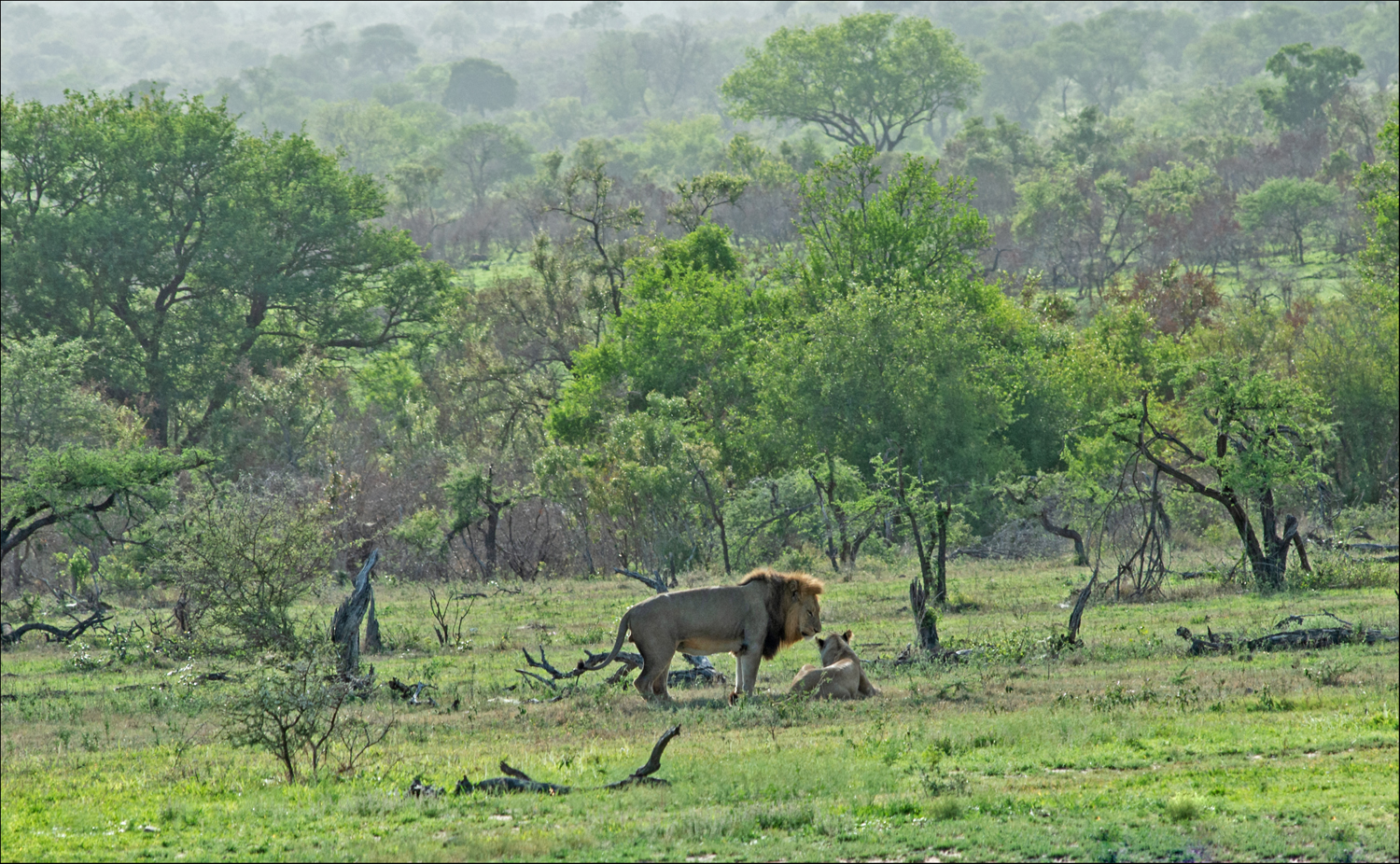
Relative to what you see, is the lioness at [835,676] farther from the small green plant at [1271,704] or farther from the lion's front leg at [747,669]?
the small green plant at [1271,704]

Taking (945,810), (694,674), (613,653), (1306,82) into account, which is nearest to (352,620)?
(613,653)

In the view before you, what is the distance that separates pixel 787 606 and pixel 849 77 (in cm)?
9704

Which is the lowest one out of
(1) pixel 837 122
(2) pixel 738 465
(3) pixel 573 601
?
(3) pixel 573 601

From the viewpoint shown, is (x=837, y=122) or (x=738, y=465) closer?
(x=738, y=465)

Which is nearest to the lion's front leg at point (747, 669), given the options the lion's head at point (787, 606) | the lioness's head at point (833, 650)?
the lion's head at point (787, 606)

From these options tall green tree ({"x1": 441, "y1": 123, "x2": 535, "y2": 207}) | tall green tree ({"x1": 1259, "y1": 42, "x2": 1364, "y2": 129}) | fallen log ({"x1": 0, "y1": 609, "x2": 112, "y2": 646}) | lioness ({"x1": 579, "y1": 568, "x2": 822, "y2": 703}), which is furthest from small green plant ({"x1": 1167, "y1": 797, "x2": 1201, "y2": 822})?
tall green tree ({"x1": 441, "y1": 123, "x2": 535, "y2": 207})

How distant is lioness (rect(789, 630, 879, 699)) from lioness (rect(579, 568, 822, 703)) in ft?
1.90

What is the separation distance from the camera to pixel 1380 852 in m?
9.55

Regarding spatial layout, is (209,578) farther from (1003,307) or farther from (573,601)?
(1003,307)

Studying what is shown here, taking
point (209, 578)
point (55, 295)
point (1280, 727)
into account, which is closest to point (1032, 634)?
point (1280, 727)

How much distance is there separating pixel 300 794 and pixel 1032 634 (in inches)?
483

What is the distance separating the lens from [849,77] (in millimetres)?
109625

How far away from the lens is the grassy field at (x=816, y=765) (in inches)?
412

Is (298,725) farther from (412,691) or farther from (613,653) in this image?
(412,691)
